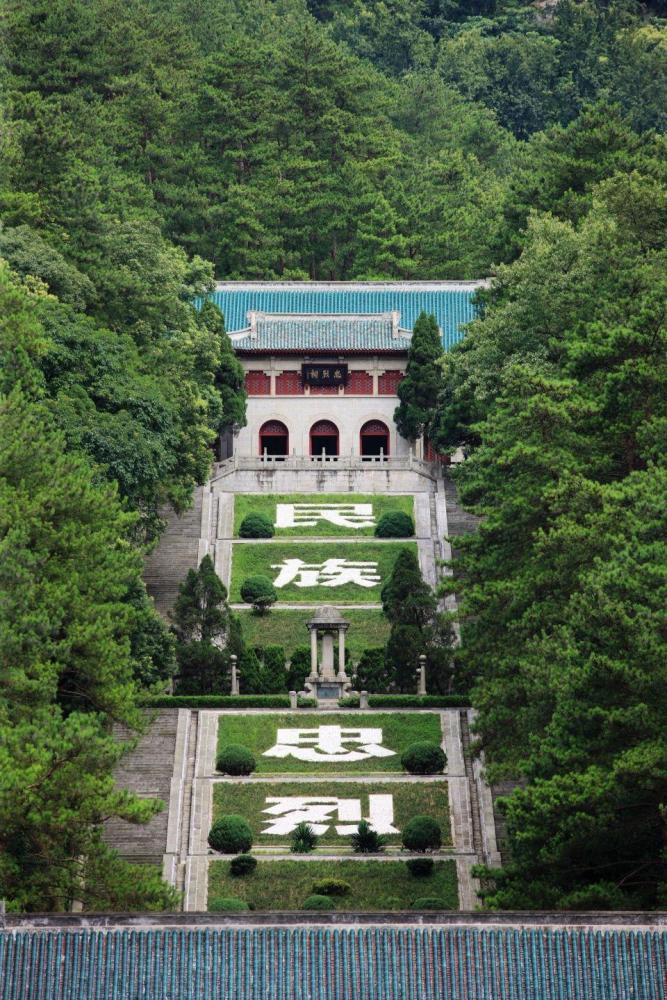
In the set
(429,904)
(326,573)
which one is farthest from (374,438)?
(429,904)

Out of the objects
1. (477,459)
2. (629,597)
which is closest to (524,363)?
(477,459)

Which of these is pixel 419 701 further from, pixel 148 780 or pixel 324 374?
pixel 324 374

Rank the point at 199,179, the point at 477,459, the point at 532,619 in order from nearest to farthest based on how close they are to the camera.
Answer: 1. the point at 532,619
2. the point at 477,459
3. the point at 199,179

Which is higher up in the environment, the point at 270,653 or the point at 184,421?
the point at 184,421

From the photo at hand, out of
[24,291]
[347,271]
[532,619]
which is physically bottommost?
[532,619]

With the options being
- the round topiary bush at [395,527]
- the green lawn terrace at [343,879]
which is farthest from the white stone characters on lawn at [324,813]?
the round topiary bush at [395,527]

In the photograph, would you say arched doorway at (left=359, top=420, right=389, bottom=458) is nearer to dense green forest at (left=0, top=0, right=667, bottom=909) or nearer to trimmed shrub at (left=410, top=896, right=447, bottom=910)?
dense green forest at (left=0, top=0, right=667, bottom=909)

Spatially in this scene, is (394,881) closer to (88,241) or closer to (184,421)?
(184,421)

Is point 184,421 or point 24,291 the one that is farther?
point 184,421
